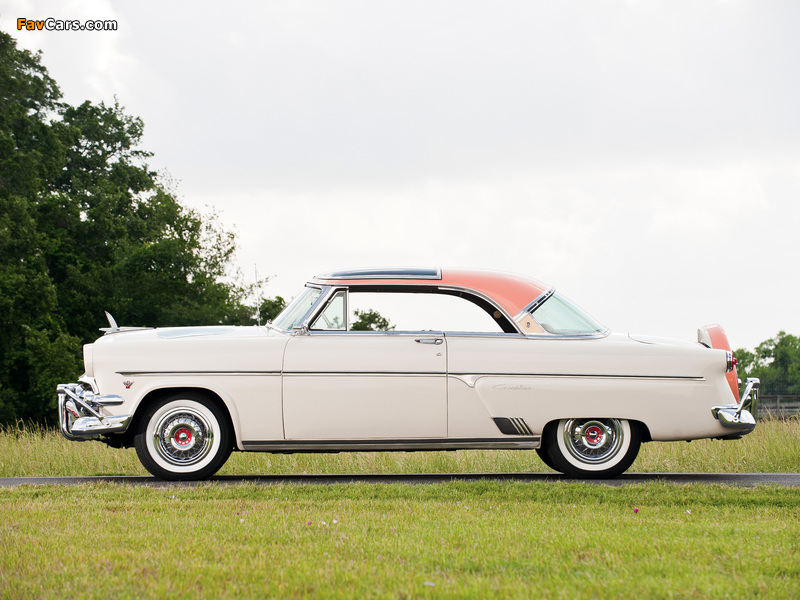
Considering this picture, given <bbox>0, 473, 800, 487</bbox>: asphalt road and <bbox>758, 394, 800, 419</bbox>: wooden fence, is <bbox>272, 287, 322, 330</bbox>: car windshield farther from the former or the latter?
<bbox>758, 394, 800, 419</bbox>: wooden fence

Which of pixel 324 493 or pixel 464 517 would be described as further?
pixel 324 493

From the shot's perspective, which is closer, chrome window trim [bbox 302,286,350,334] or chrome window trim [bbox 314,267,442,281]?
chrome window trim [bbox 302,286,350,334]

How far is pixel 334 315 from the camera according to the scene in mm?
9086

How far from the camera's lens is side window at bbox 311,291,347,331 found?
9055mm

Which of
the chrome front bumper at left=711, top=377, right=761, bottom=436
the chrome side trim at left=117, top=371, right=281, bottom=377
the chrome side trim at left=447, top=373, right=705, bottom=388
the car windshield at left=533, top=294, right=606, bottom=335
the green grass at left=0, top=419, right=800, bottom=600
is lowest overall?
the green grass at left=0, top=419, right=800, bottom=600

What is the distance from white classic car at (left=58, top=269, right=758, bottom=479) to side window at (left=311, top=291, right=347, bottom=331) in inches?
0.5

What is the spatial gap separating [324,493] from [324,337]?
5.31ft

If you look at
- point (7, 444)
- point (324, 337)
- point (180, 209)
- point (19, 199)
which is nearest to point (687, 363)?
point (324, 337)

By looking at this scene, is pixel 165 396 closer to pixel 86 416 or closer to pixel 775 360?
pixel 86 416

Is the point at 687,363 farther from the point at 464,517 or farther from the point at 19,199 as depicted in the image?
the point at 19,199

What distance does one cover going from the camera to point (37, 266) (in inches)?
1502

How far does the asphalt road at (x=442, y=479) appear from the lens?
8977mm

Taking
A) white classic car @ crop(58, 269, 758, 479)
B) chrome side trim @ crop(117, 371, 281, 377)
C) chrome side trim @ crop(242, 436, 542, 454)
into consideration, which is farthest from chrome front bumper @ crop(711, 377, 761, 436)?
chrome side trim @ crop(117, 371, 281, 377)

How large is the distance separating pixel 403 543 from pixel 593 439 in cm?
404
